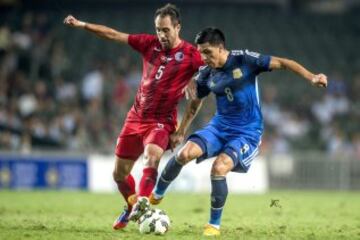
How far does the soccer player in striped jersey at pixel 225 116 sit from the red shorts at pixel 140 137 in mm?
340

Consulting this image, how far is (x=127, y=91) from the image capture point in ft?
80.5

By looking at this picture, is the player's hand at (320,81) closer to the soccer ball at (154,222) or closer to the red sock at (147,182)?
the red sock at (147,182)

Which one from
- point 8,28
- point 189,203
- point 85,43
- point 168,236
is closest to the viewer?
point 168,236

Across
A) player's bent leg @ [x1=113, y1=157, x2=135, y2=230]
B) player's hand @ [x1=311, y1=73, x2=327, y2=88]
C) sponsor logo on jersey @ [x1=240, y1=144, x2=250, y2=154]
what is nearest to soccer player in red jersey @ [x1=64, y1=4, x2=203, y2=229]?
player's bent leg @ [x1=113, y1=157, x2=135, y2=230]

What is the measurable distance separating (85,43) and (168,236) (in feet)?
61.1

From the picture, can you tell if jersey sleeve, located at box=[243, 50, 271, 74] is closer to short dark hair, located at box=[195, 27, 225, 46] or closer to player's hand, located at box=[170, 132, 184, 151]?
short dark hair, located at box=[195, 27, 225, 46]

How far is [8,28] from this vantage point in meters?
25.7

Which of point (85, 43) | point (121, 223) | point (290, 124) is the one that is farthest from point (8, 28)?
point (121, 223)

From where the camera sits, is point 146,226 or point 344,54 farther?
point 344,54

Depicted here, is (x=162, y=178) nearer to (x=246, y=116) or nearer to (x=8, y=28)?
(x=246, y=116)

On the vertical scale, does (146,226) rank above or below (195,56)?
below

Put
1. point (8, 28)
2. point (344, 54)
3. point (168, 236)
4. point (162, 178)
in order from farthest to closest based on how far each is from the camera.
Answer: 1. point (344, 54)
2. point (8, 28)
3. point (162, 178)
4. point (168, 236)

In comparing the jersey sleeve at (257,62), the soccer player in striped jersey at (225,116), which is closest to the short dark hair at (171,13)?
the soccer player in striped jersey at (225,116)

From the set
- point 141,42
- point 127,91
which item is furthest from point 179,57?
point 127,91
